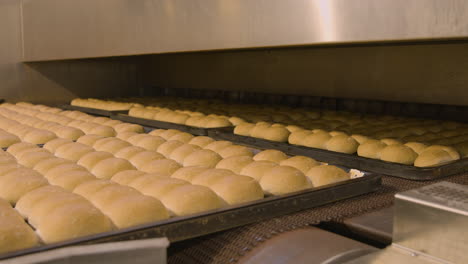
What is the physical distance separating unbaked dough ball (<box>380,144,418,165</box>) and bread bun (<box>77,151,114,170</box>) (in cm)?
111

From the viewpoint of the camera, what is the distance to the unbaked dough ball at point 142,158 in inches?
68.2

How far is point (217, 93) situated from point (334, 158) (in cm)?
320

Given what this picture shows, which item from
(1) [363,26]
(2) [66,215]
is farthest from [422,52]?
(2) [66,215]

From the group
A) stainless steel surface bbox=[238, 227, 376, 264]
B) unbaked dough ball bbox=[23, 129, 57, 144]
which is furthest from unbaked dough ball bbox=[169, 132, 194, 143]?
Answer: stainless steel surface bbox=[238, 227, 376, 264]

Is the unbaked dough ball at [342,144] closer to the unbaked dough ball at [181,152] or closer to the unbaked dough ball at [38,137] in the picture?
the unbaked dough ball at [181,152]

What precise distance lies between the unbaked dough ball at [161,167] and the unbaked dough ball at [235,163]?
17 centimetres

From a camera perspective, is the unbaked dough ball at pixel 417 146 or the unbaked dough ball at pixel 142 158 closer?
the unbaked dough ball at pixel 142 158

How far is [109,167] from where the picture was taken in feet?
5.32

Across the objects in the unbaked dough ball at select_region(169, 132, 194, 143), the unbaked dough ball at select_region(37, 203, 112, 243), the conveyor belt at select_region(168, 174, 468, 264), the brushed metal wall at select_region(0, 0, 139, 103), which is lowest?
the conveyor belt at select_region(168, 174, 468, 264)

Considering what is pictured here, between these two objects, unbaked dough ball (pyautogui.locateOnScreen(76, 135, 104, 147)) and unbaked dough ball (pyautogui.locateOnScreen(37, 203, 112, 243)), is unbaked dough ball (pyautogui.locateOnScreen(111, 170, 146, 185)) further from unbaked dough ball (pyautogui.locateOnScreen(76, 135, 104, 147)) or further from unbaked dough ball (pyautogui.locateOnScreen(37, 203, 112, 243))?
unbaked dough ball (pyautogui.locateOnScreen(76, 135, 104, 147))

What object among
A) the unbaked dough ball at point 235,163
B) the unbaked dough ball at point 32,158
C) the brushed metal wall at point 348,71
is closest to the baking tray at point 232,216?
the unbaked dough ball at point 235,163

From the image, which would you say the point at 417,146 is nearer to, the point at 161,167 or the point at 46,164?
the point at 161,167

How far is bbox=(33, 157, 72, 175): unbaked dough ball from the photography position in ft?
5.34

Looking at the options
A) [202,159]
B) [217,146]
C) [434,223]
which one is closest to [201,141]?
[217,146]
